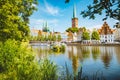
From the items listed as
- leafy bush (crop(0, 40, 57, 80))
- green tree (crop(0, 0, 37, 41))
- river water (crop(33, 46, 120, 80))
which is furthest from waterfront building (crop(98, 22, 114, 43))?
leafy bush (crop(0, 40, 57, 80))

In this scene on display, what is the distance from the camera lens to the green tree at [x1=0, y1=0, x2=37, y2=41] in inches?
685

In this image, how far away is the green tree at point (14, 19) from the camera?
17406mm

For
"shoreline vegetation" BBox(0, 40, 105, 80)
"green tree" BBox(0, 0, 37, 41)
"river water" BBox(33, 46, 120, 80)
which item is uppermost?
"green tree" BBox(0, 0, 37, 41)

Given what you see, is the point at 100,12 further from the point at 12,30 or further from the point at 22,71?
the point at 12,30

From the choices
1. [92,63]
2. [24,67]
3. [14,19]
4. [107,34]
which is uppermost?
[107,34]

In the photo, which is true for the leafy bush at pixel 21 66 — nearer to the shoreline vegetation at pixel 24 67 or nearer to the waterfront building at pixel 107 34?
the shoreline vegetation at pixel 24 67

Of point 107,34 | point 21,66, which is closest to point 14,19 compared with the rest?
point 21,66

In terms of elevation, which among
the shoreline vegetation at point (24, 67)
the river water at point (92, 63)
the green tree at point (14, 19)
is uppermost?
the green tree at point (14, 19)

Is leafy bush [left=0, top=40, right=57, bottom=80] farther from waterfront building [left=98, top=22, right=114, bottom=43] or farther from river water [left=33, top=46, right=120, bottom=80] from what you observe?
waterfront building [left=98, top=22, right=114, bottom=43]

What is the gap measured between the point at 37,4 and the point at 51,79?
15.7m

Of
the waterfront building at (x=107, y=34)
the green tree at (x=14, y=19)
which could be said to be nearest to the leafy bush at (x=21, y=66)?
the green tree at (x=14, y=19)

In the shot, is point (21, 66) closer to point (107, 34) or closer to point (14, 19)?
point (14, 19)

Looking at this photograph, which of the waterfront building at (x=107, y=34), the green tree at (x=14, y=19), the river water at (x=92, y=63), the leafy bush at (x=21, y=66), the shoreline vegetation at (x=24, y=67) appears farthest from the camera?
the waterfront building at (x=107, y=34)

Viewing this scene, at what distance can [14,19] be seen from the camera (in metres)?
18.6
